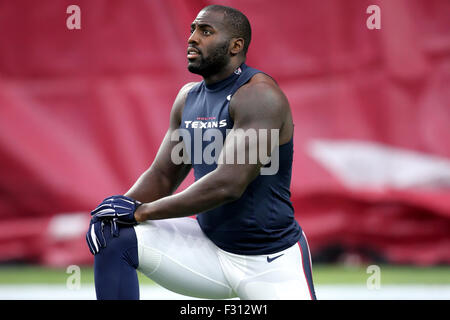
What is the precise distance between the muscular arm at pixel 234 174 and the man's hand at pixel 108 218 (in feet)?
0.13

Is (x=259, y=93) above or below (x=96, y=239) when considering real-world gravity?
above

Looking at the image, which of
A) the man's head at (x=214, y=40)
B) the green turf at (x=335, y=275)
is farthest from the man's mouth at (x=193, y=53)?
the green turf at (x=335, y=275)

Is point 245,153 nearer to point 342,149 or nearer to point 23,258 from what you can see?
point 342,149

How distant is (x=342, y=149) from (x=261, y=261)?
2.84 m

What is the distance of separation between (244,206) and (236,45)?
25.1 inches

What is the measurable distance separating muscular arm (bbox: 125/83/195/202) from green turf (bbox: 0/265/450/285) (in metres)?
1.91

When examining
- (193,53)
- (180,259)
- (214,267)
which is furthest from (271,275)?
(193,53)

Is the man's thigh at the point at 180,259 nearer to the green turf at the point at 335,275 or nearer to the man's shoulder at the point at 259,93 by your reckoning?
the man's shoulder at the point at 259,93

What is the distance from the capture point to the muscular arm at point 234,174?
2258 millimetres

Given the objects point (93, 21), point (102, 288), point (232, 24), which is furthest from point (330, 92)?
point (102, 288)

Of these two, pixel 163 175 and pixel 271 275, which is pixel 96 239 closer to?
pixel 163 175

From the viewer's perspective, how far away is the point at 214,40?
2512mm

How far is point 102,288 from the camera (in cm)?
226


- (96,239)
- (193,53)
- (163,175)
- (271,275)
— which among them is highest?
(193,53)
